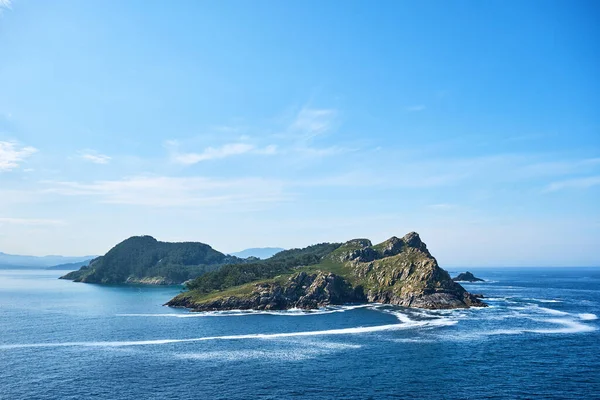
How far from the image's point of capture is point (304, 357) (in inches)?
4326

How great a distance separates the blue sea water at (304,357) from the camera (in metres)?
85.4

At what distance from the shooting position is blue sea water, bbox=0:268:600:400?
85.4 meters

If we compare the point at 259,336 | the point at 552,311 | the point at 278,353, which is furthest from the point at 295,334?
the point at 552,311

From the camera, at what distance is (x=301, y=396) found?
3189 inches

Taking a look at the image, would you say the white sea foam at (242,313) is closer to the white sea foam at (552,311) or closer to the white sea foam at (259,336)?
the white sea foam at (259,336)

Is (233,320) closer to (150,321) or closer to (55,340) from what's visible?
(150,321)

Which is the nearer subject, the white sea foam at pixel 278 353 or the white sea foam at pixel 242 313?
the white sea foam at pixel 278 353

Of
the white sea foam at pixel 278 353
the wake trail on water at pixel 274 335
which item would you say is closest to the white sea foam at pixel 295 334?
the wake trail on water at pixel 274 335

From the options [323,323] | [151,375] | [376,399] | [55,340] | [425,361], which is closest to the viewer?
[376,399]

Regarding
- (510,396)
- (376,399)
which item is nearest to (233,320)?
(376,399)

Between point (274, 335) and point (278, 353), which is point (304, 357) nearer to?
point (278, 353)

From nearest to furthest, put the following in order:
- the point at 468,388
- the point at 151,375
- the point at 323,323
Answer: the point at 468,388, the point at 151,375, the point at 323,323

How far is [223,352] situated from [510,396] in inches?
2892

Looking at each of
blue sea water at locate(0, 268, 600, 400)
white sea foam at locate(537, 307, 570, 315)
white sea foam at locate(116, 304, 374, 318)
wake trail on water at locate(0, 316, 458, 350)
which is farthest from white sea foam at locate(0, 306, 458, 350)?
white sea foam at locate(537, 307, 570, 315)
